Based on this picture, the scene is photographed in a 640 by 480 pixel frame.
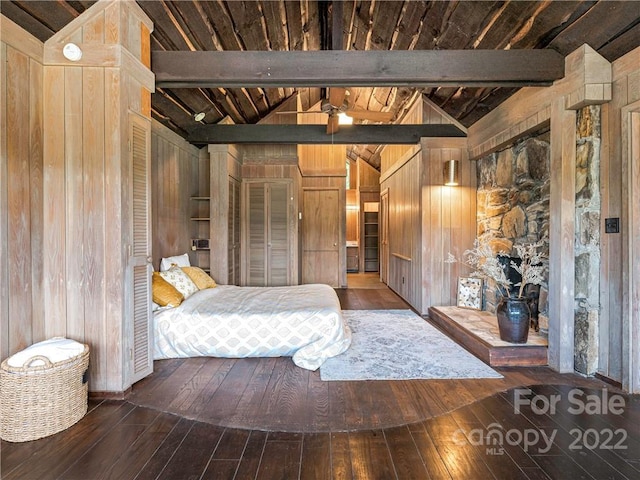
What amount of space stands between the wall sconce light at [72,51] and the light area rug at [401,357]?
3.12 metres

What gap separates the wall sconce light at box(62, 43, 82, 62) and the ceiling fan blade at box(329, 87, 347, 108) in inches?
87.5

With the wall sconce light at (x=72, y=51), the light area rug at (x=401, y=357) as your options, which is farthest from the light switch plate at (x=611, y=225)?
the wall sconce light at (x=72, y=51)

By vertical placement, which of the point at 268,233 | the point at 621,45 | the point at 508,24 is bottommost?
the point at 268,233

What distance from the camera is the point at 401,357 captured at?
10.4 ft

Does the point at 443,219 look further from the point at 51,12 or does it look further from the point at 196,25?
the point at 51,12

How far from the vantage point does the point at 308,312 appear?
314 cm

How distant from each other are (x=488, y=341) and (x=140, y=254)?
11.0 feet

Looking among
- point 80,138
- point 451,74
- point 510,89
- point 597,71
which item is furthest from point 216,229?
point 597,71

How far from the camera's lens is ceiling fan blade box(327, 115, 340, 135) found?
165 inches

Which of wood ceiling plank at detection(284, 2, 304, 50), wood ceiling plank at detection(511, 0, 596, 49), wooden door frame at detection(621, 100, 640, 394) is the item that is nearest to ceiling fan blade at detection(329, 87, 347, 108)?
wood ceiling plank at detection(284, 2, 304, 50)

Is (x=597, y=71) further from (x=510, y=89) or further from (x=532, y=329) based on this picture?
(x=532, y=329)

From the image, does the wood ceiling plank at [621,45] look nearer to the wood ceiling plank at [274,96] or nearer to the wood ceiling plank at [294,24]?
the wood ceiling plank at [294,24]

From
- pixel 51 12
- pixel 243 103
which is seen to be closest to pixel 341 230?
pixel 243 103

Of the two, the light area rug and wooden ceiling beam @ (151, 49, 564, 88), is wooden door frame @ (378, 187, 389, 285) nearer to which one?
the light area rug
